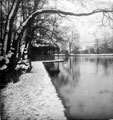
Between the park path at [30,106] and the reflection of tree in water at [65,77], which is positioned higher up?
the park path at [30,106]

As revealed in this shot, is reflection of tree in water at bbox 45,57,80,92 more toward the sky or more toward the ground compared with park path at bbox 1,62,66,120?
more toward the ground

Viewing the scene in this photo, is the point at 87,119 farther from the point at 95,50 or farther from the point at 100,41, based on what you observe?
the point at 100,41

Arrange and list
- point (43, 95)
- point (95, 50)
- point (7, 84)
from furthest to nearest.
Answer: point (95, 50)
point (7, 84)
point (43, 95)

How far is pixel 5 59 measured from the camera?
250 inches

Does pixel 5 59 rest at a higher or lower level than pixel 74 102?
higher

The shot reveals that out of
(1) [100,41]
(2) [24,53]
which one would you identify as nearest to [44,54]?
(2) [24,53]

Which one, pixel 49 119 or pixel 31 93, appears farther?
pixel 31 93

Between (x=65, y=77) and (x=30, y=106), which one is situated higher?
(x=30, y=106)

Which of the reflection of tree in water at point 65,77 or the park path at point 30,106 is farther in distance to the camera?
the reflection of tree in water at point 65,77

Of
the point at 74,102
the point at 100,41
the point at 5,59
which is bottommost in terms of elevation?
the point at 74,102

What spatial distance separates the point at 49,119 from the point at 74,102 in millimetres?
2167

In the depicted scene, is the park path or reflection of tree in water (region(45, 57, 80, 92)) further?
reflection of tree in water (region(45, 57, 80, 92))

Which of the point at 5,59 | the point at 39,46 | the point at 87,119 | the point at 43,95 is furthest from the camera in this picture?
the point at 39,46

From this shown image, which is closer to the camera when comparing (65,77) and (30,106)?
(30,106)
